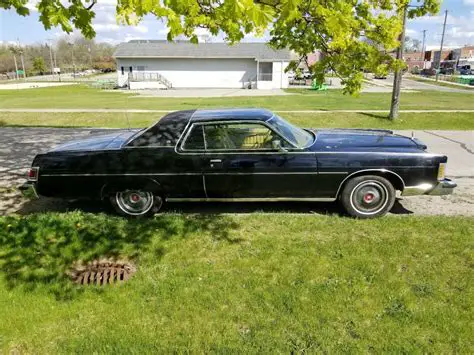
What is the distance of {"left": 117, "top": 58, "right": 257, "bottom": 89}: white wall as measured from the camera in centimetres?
4241

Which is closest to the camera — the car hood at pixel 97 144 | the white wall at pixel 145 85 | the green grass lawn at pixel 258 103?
the car hood at pixel 97 144

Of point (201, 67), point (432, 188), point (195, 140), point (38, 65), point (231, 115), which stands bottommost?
point (432, 188)

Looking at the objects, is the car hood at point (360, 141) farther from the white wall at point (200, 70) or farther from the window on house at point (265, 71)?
the white wall at point (200, 70)

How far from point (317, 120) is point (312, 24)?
1064cm

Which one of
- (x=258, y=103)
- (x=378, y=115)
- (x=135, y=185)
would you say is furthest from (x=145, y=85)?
(x=135, y=185)

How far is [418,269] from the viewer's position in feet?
12.4

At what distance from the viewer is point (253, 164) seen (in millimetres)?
5020

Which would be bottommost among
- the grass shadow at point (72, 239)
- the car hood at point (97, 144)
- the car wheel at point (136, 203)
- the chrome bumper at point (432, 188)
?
the grass shadow at point (72, 239)

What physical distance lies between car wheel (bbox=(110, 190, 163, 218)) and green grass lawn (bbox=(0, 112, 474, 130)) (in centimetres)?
937

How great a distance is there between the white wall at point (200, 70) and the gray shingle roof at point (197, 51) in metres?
0.63

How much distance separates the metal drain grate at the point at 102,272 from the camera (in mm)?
3713

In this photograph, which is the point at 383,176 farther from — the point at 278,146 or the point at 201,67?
the point at 201,67

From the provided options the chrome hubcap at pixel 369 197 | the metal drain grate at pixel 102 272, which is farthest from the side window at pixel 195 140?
the chrome hubcap at pixel 369 197

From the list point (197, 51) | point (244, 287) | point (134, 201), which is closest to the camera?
point (244, 287)
